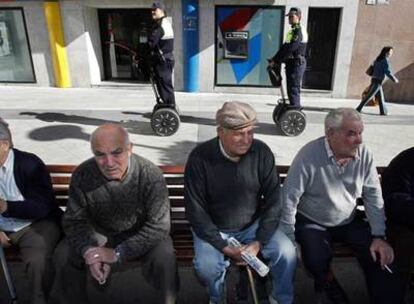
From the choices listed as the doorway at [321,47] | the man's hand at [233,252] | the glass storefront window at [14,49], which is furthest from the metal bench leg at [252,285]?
the glass storefront window at [14,49]

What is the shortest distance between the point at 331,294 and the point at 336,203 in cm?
63

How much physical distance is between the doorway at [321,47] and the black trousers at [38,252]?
9.03 metres

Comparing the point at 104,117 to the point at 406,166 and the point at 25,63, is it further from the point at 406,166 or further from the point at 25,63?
the point at 406,166

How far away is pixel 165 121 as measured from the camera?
6500 mm

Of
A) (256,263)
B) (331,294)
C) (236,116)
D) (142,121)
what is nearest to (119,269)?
(256,263)

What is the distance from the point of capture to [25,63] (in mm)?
10969

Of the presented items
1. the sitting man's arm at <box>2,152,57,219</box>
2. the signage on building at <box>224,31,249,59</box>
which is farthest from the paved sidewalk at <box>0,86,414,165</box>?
the sitting man's arm at <box>2,152,57,219</box>

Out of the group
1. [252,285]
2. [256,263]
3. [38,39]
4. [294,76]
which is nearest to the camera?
[256,263]

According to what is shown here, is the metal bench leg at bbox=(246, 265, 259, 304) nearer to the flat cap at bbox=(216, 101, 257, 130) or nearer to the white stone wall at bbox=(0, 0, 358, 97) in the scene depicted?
the flat cap at bbox=(216, 101, 257, 130)

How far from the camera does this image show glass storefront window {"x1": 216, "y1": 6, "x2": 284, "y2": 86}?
975 centimetres

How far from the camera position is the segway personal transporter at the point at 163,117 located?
Answer: 21.1 ft

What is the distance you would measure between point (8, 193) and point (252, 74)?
8.56 metres

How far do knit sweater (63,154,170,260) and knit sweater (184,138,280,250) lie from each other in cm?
21

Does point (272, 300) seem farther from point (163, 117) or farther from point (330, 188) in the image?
point (163, 117)
